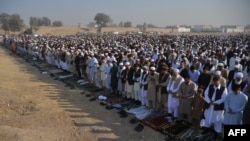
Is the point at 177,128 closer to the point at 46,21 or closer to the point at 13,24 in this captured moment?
the point at 13,24

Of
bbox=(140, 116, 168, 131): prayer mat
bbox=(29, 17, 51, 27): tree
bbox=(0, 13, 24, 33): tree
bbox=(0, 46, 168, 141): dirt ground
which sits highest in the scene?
bbox=(29, 17, 51, 27): tree

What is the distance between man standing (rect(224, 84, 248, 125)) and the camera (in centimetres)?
660

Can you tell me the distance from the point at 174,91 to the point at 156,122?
1.03m

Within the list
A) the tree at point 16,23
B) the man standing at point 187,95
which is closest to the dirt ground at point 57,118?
the man standing at point 187,95

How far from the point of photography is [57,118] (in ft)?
30.4

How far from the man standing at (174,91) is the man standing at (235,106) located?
5.84ft

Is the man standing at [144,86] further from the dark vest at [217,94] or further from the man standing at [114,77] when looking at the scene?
the dark vest at [217,94]

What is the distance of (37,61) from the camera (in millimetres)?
23906

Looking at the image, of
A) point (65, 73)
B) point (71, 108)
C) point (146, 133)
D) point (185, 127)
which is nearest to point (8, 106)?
point (71, 108)

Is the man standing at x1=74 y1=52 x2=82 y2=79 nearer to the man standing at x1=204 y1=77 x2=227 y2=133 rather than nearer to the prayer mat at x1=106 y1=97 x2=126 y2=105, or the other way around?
the prayer mat at x1=106 y1=97 x2=126 y2=105

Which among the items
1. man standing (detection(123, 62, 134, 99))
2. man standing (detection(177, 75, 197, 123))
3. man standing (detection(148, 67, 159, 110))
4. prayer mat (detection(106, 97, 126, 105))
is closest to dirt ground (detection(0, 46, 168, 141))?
prayer mat (detection(106, 97, 126, 105))

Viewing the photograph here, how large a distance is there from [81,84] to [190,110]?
7.42 metres

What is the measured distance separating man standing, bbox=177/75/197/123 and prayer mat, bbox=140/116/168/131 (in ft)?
2.00

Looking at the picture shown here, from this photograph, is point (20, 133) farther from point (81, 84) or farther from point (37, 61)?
point (37, 61)
